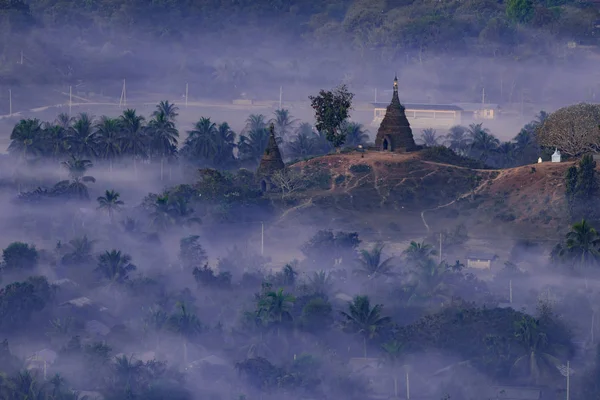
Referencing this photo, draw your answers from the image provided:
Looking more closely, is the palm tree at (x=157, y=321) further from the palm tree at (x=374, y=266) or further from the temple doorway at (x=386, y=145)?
the temple doorway at (x=386, y=145)

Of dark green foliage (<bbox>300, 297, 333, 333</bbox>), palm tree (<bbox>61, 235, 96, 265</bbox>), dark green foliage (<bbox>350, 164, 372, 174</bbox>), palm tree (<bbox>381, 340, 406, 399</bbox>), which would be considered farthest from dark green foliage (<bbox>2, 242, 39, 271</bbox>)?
palm tree (<bbox>381, 340, 406, 399</bbox>)

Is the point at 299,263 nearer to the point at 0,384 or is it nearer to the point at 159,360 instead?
the point at 159,360

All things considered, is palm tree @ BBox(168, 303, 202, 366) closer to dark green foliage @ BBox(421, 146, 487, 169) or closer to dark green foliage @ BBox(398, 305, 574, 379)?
dark green foliage @ BBox(398, 305, 574, 379)

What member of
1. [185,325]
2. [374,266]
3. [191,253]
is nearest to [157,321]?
[185,325]

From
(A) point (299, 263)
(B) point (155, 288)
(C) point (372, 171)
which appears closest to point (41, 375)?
(B) point (155, 288)

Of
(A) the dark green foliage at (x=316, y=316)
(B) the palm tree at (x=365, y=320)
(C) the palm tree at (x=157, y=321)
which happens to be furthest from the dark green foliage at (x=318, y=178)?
(B) the palm tree at (x=365, y=320)

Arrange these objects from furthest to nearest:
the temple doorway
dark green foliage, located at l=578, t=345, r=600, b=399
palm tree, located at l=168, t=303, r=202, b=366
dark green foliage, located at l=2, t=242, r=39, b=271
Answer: the temple doorway → dark green foliage, located at l=2, t=242, r=39, b=271 → palm tree, located at l=168, t=303, r=202, b=366 → dark green foliage, located at l=578, t=345, r=600, b=399
